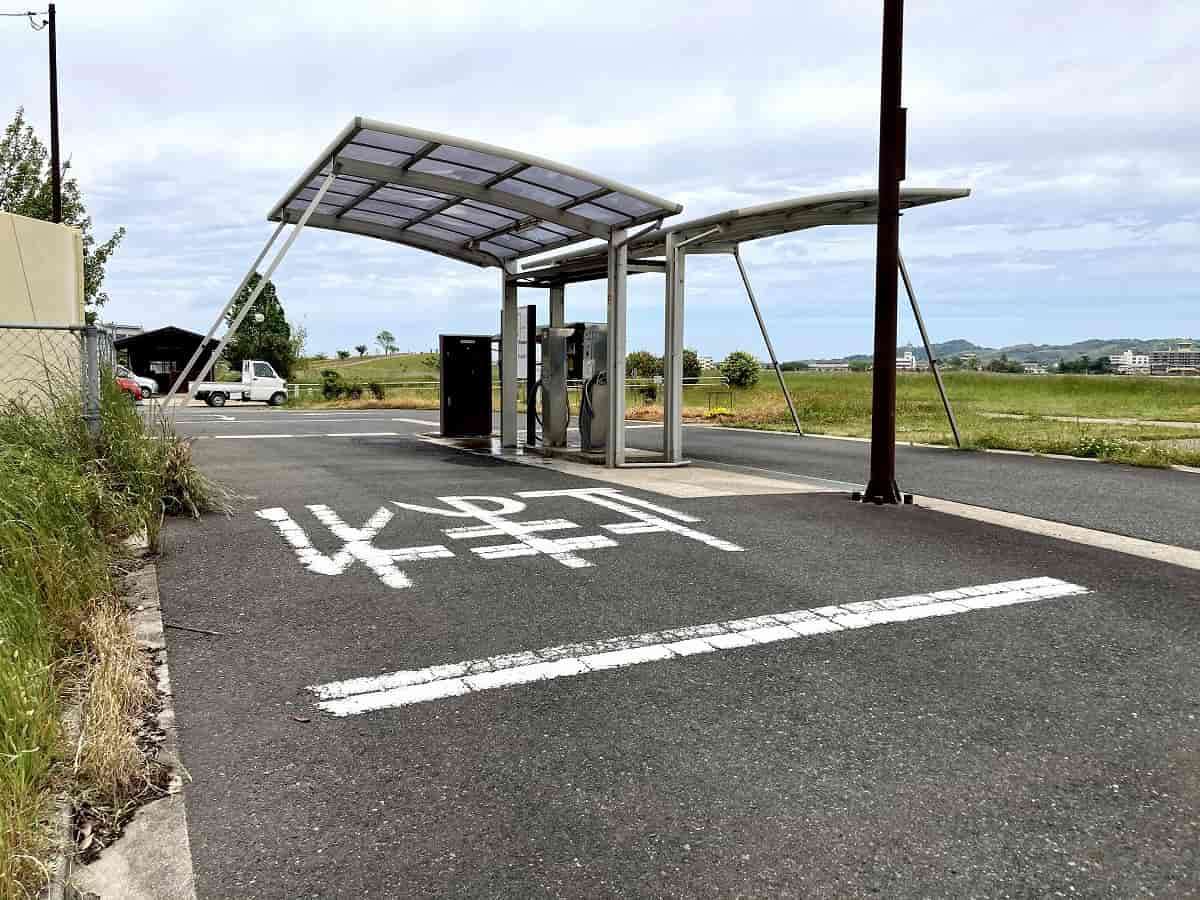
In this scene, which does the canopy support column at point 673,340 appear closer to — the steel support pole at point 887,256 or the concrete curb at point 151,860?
the steel support pole at point 887,256

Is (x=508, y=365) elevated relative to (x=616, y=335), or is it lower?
lower

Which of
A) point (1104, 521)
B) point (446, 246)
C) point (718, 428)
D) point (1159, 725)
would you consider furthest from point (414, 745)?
point (718, 428)

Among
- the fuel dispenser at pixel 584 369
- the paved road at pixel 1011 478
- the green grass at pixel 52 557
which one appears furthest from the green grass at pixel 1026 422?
the green grass at pixel 52 557

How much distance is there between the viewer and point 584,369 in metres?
12.9

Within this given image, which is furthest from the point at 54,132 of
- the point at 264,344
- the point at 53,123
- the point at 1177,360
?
the point at 1177,360

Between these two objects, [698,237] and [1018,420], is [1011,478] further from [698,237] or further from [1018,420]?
[1018,420]

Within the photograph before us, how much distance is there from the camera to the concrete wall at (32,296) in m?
8.59

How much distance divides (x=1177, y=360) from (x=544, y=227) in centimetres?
9622

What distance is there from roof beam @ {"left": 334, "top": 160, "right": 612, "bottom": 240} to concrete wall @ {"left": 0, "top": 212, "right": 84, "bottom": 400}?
10.3 feet

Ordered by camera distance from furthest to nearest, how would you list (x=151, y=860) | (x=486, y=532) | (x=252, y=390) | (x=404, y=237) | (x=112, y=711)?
1. (x=252, y=390)
2. (x=404, y=237)
3. (x=486, y=532)
4. (x=112, y=711)
5. (x=151, y=860)

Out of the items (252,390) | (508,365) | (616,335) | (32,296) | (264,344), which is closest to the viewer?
(32,296)

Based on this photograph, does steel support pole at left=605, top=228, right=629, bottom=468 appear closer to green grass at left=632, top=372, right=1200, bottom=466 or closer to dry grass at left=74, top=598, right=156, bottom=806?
green grass at left=632, top=372, right=1200, bottom=466

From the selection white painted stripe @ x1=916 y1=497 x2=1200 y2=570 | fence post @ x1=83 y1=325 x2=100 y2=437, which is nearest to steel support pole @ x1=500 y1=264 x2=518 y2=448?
white painted stripe @ x1=916 y1=497 x2=1200 y2=570

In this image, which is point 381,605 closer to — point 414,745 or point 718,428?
point 414,745
